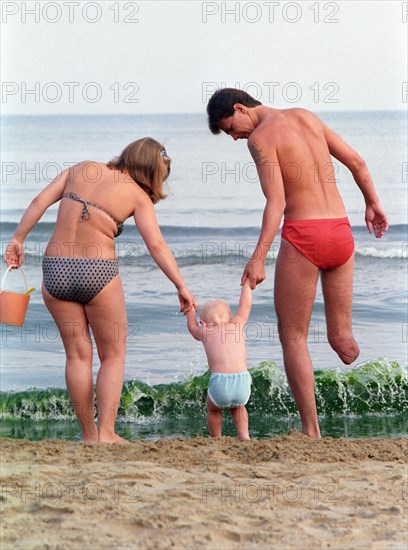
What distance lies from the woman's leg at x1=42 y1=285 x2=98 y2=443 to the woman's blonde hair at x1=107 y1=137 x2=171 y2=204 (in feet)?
2.06

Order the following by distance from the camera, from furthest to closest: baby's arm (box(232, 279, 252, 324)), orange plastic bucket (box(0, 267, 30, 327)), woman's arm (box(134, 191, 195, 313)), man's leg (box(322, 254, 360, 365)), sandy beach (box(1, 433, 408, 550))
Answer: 1. man's leg (box(322, 254, 360, 365))
2. baby's arm (box(232, 279, 252, 324))
3. woman's arm (box(134, 191, 195, 313))
4. orange plastic bucket (box(0, 267, 30, 327))
5. sandy beach (box(1, 433, 408, 550))

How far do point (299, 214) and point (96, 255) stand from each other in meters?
0.93

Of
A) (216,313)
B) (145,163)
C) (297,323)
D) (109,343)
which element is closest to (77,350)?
(109,343)

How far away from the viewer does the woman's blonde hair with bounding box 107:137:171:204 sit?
436 centimetres

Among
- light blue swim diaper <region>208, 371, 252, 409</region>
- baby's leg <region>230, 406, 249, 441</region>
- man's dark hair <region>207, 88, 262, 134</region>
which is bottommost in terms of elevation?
baby's leg <region>230, 406, 249, 441</region>

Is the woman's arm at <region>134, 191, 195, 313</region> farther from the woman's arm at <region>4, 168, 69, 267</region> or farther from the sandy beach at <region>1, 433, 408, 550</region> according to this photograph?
the sandy beach at <region>1, 433, 408, 550</region>

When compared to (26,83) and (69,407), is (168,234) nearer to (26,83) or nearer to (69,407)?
(26,83)

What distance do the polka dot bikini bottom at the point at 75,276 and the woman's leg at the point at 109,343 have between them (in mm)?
48

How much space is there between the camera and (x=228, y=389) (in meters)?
4.29

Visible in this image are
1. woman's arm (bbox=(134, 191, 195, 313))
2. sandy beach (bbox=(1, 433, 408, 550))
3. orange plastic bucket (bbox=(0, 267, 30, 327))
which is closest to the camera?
sandy beach (bbox=(1, 433, 408, 550))

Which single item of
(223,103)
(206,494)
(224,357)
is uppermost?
(223,103)

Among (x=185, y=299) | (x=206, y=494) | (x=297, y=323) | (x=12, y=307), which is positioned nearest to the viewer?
(x=206, y=494)

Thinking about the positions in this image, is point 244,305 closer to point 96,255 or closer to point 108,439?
point 96,255

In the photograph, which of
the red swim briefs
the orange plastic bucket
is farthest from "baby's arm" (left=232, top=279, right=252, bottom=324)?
the orange plastic bucket
